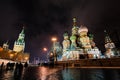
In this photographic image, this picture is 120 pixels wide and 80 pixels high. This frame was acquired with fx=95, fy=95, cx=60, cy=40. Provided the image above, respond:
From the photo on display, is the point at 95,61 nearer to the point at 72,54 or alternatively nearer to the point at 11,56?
the point at 72,54

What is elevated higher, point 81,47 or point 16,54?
point 81,47

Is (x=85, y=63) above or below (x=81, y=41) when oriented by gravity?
below

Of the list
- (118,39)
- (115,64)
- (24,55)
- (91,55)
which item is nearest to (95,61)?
(115,64)

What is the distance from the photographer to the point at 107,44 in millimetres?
105750

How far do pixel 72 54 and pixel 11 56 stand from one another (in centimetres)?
5777

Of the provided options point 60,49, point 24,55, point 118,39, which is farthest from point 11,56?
point 118,39

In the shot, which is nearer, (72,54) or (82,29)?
(72,54)

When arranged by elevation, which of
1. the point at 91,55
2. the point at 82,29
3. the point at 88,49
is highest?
the point at 82,29

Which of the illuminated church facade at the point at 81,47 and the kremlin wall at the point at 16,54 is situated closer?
the illuminated church facade at the point at 81,47

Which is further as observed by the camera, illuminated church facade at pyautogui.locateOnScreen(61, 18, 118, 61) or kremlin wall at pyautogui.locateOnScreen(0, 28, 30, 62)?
kremlin wall at pyautogui.locateOnScreen(0, 28, 30, 62)

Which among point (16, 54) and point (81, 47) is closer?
point (81, 47)

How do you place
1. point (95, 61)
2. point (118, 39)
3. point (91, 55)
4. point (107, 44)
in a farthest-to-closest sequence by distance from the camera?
point (107, 44), point (118, 39), point (91, 55), point (95, 61)

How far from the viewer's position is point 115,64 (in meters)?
39.0

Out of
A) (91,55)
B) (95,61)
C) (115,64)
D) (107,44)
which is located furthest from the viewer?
(107,44)
